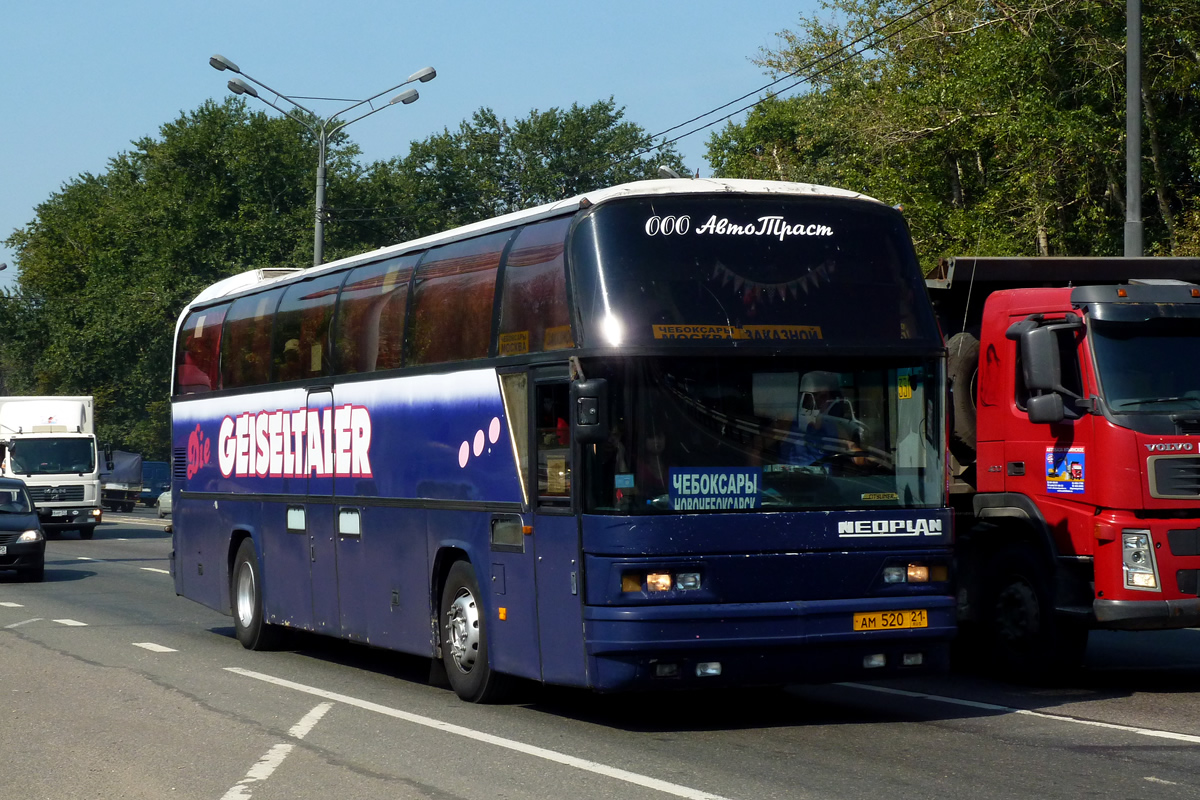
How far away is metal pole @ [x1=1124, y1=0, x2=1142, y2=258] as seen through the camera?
18656mm

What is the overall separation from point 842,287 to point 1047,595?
309 cm

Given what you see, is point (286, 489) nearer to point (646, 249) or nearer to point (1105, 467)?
point (646, 249)

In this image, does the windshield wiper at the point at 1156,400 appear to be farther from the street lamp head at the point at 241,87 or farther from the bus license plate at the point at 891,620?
the street lamp head at the point at 241,87

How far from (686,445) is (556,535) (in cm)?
99

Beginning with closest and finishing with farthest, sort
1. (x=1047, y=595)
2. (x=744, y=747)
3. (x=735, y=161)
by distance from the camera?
(x=744, y=747) → (x=1047, y=595) → (x=735, y=161)

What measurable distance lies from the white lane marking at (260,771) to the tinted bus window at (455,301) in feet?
9.42

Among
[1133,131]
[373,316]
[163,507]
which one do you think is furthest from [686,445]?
[163,507]

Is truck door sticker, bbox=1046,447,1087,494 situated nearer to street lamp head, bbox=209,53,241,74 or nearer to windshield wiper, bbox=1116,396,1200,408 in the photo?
windshield wiper, bbox=1116,396,1200,408

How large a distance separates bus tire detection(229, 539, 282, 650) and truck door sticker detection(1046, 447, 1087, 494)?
7245 millimetres

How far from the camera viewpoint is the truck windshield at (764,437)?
9.05 meters

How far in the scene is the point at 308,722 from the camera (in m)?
10.1

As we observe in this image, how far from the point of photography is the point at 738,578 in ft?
30.0

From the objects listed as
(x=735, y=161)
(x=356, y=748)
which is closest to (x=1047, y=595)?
(x=356, y=748)

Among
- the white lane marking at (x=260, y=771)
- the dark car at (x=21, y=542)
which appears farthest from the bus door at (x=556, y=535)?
the dark car at (x=21, y=542)
